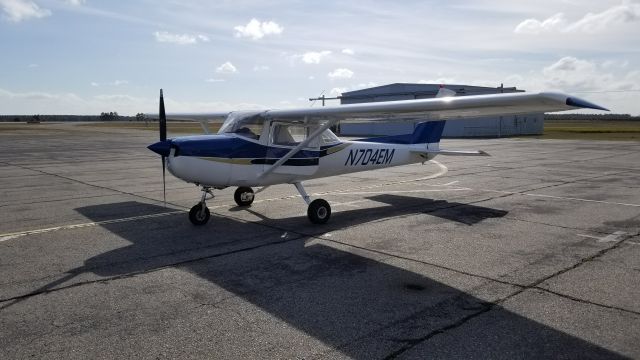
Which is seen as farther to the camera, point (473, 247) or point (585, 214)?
point (585, 214)

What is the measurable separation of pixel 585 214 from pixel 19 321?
1090cm

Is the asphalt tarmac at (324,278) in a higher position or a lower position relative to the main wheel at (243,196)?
lower

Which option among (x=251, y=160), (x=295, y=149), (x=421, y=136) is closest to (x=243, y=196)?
(x=251, y=160)

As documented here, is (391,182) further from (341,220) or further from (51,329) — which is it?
(51,329)

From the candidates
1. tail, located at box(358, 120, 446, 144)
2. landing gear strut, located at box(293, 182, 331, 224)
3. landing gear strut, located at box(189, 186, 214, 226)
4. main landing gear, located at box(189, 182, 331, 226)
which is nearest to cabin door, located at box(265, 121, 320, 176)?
main landing gear, located at box(189, 182, 331, 226)

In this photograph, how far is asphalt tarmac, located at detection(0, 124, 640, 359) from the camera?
4.54 meters

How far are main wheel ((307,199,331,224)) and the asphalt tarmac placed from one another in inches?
10.7

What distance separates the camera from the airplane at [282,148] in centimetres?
830

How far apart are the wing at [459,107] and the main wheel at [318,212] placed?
5.90 feet

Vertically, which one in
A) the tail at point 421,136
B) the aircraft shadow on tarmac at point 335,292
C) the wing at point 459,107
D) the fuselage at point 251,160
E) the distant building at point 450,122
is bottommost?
the aircraft shadow on tarmac at point 335,292

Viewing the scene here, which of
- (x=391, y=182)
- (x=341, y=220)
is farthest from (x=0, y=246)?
(x=391, y=182)

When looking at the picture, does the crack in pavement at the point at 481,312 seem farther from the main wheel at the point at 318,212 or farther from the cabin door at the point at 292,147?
the cabin door at the point at 292,147

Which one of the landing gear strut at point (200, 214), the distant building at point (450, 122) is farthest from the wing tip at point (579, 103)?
the distant building at point (450, 122)

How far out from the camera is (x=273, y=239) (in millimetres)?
8461
